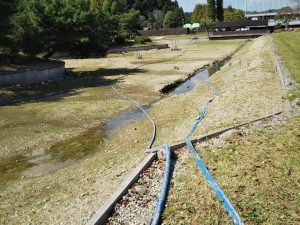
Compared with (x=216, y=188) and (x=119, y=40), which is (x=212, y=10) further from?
(x=216, y=188)

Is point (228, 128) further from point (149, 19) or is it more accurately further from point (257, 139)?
point (149, 19)

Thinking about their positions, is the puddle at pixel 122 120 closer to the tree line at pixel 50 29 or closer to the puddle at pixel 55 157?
the puddle at pixel 55 157

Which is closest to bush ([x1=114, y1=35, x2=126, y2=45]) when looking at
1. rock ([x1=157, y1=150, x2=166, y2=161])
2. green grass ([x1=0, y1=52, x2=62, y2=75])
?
green grass ([x1=0, y1=52, x2=62, y2=75])

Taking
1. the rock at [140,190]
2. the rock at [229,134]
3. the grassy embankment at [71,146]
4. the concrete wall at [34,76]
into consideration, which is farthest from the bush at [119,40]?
the rock at [140,190]

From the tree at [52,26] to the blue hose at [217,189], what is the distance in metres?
28.5

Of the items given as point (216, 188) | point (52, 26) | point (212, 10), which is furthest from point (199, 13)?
point (216, 188)

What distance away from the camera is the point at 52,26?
1492 inches

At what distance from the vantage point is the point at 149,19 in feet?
527

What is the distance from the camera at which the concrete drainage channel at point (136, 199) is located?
765 centimetres

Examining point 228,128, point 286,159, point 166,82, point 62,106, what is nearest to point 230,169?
point 286,159

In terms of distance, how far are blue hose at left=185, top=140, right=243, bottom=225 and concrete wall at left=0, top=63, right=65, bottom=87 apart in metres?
23.1

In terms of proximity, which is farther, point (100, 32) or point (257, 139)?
point (100, 32)

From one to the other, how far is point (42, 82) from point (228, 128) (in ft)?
80.3

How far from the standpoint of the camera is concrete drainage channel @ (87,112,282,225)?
7.65m
